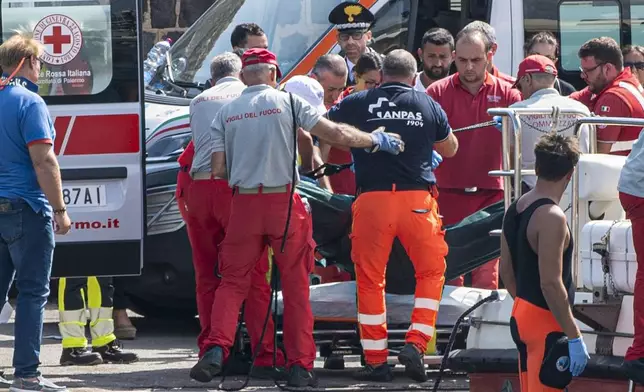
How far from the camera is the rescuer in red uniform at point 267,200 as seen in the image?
27.2 ft

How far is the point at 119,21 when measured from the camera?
943 cm

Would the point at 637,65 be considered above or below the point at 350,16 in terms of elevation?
below

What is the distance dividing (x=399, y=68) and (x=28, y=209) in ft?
6.98

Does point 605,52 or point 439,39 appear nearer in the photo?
point 605,52

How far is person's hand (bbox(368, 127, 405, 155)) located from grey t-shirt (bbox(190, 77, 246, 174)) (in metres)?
0.91

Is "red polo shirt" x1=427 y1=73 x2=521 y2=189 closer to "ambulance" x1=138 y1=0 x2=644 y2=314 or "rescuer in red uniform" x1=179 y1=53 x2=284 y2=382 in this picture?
"rescuer in red uniform" x1=179 y1=53 x2=284 y2=382

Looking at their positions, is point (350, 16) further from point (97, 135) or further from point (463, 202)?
point (97, 135)

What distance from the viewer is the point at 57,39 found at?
368 inches

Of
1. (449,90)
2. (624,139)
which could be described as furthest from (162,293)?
(624,139)

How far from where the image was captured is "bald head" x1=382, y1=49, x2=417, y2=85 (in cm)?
855

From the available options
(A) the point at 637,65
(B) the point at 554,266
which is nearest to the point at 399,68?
(B) the point at 554,266

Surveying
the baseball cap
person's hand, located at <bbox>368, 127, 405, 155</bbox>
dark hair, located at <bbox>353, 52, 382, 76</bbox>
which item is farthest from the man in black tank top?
dark hair, located at <bbox>353, 52, 382, 76</bbox>

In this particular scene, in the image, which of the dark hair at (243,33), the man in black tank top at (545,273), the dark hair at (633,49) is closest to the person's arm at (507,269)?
the man in black tank top at (545,273)

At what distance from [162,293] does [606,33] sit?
3.94 metres
